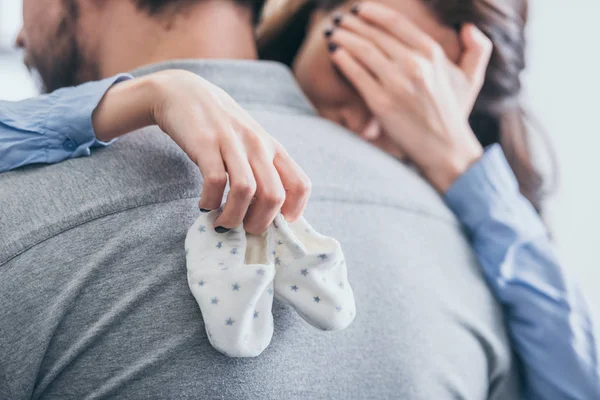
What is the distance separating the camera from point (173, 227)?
1.80 feet

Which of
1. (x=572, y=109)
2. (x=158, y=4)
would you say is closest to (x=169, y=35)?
(x=158, y=4)

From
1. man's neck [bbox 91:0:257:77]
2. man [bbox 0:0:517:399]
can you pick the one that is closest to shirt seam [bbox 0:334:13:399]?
man [bbox 0:0:517:399]

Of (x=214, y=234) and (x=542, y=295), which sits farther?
(x=542, y=295)

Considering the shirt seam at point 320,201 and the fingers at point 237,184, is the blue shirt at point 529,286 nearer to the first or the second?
the shirt seam at point 320,201

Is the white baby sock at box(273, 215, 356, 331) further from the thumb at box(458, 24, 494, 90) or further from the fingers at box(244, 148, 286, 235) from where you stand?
the thumb at box(458, 24, 494, 90)

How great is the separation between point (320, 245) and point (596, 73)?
118 cm

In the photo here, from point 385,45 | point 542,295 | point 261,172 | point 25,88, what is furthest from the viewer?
point 25,88

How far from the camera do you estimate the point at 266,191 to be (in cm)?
47

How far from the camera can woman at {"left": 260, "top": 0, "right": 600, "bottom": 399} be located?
774mm

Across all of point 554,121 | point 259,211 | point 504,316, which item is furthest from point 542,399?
point 554,121

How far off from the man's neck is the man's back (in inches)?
Result: 3.2

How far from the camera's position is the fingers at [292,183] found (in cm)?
50

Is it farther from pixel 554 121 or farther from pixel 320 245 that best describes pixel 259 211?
pixel 554 121

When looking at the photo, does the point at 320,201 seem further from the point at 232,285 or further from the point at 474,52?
the point at 474,52
